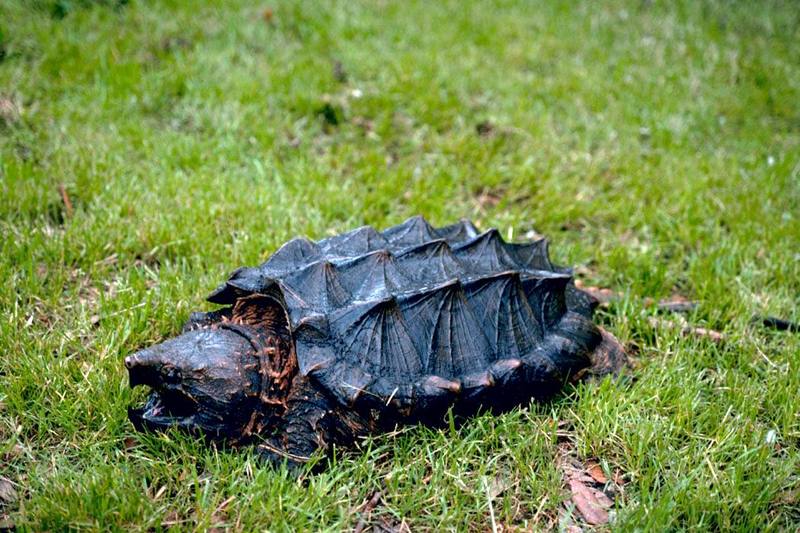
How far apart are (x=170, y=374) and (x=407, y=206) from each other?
6.86 feet

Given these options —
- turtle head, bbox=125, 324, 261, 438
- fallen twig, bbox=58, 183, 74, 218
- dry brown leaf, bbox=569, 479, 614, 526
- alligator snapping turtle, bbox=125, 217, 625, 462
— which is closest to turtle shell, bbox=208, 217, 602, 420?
alligator snapping turtle, bbox=125, 217, 625, 462

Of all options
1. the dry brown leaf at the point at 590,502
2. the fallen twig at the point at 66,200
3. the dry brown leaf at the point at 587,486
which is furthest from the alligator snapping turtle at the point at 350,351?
the fallen twig at the point at 66,200

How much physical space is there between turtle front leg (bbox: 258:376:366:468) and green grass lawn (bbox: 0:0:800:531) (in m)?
0.07

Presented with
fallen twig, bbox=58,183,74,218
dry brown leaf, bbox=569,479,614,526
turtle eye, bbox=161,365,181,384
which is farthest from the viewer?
fallen twig, bbox=58,183,74,218

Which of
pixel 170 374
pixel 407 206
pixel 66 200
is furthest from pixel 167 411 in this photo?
pixel 407 206

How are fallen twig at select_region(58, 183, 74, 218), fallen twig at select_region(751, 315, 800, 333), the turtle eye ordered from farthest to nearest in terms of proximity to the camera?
1. fallen twig at select_region(58, 183, 74, 218)
2. fallen twig at select_region(751, 315, 800, 333)
3. the turtle eye

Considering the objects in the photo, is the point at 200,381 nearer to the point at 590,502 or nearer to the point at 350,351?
the point at 350,351

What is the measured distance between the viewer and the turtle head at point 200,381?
2.17 metres

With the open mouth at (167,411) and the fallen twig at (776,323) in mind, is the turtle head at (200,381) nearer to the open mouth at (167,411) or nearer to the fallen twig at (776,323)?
the open mouth at (167,411)

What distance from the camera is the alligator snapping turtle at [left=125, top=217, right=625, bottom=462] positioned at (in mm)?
2246

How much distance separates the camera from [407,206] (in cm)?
397

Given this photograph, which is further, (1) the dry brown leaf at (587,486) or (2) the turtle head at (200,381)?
(1) the dry brown leaf at (587,486)

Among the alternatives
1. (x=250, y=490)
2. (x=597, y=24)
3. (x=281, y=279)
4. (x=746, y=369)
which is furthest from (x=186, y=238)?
(x=597, y=24)

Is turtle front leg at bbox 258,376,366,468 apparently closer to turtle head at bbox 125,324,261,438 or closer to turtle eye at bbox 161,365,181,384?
turtle head at bbox 125,324,261,438
